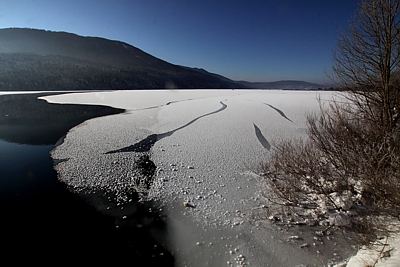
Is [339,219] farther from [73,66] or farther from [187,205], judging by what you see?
[73,66]

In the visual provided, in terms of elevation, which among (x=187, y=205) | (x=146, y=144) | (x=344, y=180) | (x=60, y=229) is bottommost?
(x=60, y=229)

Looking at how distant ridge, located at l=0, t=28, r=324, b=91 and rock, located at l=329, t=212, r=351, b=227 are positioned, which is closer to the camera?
rock, located at l=329, t=212, r=351, b=227

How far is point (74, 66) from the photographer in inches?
2119

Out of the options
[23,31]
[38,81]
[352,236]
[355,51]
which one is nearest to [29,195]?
[352,236]

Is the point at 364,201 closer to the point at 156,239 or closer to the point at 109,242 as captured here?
the point at 156,239

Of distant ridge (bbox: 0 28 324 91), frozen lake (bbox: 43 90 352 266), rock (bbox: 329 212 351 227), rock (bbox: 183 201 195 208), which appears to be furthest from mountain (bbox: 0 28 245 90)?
rock (bbox: 329 212 351 227)

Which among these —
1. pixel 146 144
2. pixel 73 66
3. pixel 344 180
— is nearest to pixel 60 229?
pixel 146 144

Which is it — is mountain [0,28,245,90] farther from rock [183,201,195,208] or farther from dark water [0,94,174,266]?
rock [183,201,195,208]

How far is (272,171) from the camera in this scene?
4.76 meters

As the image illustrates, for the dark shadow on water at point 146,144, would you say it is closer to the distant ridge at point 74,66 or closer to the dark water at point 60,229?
the dark water at point 60,229

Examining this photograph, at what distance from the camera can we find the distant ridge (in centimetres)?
4359

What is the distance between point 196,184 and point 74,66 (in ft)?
Answer: 203

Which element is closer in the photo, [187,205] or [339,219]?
[339,219]

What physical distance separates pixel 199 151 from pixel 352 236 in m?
4.02
